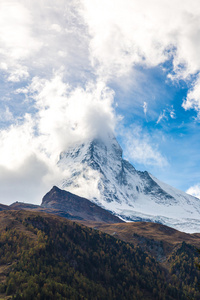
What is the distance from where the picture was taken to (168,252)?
7781 inches

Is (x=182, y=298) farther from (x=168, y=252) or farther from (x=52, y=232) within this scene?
(x=52, y=232)

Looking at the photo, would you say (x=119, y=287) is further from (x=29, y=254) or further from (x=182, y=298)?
(x=29, y=254)

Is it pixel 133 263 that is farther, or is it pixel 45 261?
pixel 133 263

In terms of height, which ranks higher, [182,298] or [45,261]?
[45,261]

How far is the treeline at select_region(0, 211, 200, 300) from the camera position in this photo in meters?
104

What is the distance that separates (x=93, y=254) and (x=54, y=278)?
155 ft

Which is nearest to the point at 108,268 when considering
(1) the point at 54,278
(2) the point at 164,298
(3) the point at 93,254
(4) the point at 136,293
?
(3) the point at 93,254

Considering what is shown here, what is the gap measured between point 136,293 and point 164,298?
Answer: 45.7ft

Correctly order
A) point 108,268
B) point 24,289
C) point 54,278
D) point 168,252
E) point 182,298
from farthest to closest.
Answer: point 168,252 → point 108,268 → point 182,298 → point 54,278 → point 24,289

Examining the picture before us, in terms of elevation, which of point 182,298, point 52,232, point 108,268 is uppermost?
point 52,232

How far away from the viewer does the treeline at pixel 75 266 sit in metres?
104

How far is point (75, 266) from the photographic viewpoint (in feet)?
453

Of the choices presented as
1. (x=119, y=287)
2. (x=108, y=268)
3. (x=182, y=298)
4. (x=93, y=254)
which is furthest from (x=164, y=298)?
(x=93, y=254)

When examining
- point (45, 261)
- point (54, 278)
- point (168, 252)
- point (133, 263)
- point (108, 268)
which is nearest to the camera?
point (54, 278)
